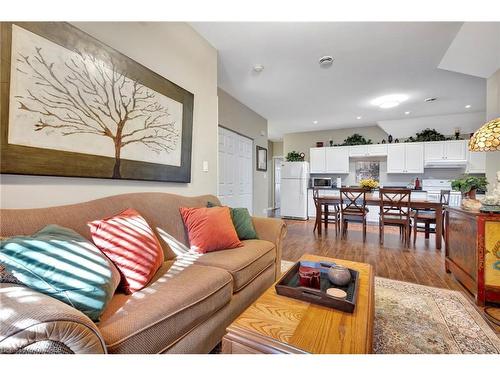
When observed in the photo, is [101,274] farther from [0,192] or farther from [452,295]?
[452,295]

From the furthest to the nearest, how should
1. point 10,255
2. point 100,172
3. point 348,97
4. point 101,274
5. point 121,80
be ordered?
point 348,97, point 121,80, point 100,172, point 101,274, point 10,255

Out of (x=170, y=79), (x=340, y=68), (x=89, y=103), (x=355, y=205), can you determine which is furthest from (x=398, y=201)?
(x=89, y=103)

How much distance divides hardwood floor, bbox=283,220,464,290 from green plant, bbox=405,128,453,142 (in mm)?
2467

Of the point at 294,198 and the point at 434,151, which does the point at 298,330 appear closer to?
the point at 294,198

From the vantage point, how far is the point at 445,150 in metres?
5.07

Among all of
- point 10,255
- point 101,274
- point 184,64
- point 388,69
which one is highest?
point 388,69

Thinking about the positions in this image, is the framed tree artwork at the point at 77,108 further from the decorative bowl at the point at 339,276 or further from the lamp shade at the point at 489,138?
the lamp shade at the point at 489,138

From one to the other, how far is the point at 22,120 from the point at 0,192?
0.39 metres

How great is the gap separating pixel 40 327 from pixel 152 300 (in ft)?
1.49

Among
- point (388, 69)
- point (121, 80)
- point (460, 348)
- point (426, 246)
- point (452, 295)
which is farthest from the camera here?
point (426, 246)

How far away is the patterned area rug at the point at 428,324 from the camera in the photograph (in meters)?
1.31

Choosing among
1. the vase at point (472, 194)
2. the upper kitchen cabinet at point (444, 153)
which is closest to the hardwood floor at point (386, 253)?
the vase at point (472, 194)

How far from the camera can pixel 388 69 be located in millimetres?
3182
